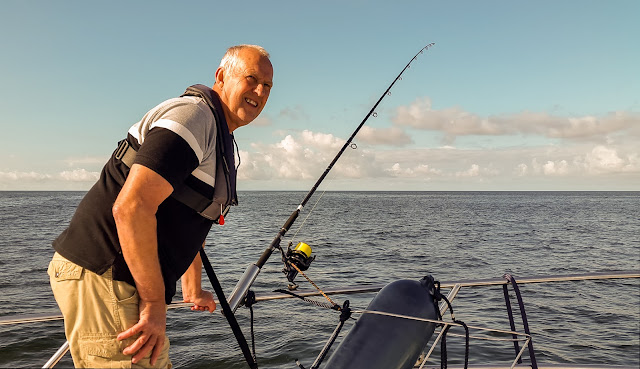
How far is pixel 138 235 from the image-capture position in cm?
131

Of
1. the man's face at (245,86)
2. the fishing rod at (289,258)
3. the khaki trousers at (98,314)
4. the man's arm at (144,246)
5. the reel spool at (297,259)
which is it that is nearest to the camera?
the man's arm at (144,246)

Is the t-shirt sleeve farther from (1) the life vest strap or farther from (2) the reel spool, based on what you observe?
(2) the reel spool

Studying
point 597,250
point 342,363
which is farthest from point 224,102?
point 597,250

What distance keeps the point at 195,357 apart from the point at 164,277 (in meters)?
7.09

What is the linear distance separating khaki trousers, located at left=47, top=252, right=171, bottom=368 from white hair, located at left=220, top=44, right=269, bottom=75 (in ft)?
2.88

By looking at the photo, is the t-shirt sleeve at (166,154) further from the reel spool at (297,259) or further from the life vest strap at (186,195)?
the reel spool at (297,259)

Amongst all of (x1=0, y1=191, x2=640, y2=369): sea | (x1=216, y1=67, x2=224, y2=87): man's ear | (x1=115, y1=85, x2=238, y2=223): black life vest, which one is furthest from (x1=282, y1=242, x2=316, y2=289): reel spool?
(x1=216, y1=67, x2=224, y2=87): man's ear

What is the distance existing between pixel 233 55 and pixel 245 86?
157 mm

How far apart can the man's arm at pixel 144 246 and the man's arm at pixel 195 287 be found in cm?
78

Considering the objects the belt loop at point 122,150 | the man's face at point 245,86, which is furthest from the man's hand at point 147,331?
the man's face at point 245,86

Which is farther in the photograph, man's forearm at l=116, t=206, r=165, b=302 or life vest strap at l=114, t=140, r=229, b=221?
life vest strap at l=114, t=140, r=229, b=221

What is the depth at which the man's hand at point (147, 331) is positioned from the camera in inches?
55.7

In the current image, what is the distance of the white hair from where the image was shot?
1.74m

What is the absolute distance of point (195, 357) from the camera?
309 inches
